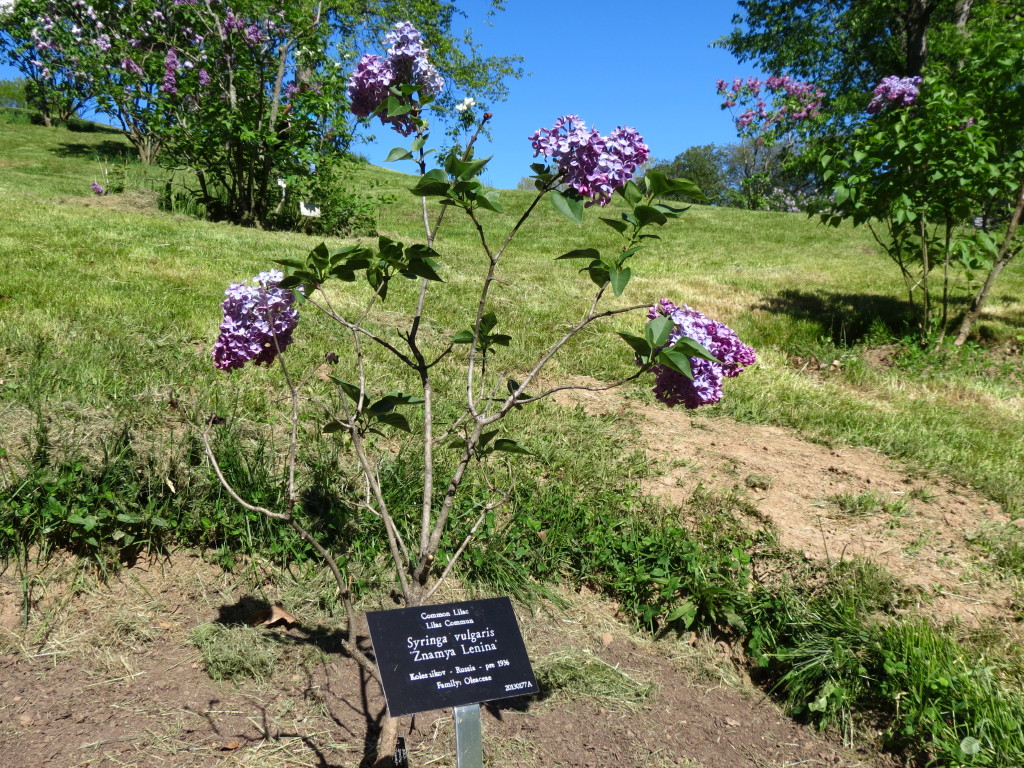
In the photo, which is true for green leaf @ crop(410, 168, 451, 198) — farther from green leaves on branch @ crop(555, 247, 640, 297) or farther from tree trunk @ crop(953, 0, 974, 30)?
tree trunk @ crop(953, 0, 974, 30)

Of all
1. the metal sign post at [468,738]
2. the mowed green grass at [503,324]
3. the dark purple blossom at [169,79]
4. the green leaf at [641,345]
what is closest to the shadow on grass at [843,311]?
the mowed green grass at [503,324]

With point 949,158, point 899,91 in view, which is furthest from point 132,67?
point 949,158

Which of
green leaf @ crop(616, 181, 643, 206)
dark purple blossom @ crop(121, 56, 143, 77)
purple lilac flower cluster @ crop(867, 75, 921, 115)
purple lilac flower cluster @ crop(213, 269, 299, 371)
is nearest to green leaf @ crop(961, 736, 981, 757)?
green leaf @ crop(616, 181, 643, 206)

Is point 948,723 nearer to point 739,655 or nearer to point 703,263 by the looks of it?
point 739,655

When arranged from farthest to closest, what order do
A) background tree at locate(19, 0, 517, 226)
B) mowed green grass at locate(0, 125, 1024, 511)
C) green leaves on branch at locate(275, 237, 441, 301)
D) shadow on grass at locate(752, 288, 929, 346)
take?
background tree at locate(19, 0, 517, 226) < shadow on grass at locate(752, 288, 929, 346) < mowed green grass at locate(0, 125, 1024, 511) < green leaves on branch at locate(275, 237, 441, 301)

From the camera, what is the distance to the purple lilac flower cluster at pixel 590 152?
1583 mm

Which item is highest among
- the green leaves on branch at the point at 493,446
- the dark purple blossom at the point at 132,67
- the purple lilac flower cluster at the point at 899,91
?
the dark purple blossom at the point at 132,67

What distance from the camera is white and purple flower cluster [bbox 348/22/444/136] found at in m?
1.91

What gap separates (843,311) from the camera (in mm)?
6961

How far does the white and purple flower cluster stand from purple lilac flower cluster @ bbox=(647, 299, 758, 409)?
886 mm

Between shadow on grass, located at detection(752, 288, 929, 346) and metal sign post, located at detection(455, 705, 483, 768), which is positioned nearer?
metal sign post, located at detection(455, 705, 483, 768)

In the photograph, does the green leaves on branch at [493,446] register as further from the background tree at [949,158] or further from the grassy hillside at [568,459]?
the background tree at [949,158]

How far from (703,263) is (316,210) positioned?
18.0ft

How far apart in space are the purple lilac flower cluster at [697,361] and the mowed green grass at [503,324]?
209cm
